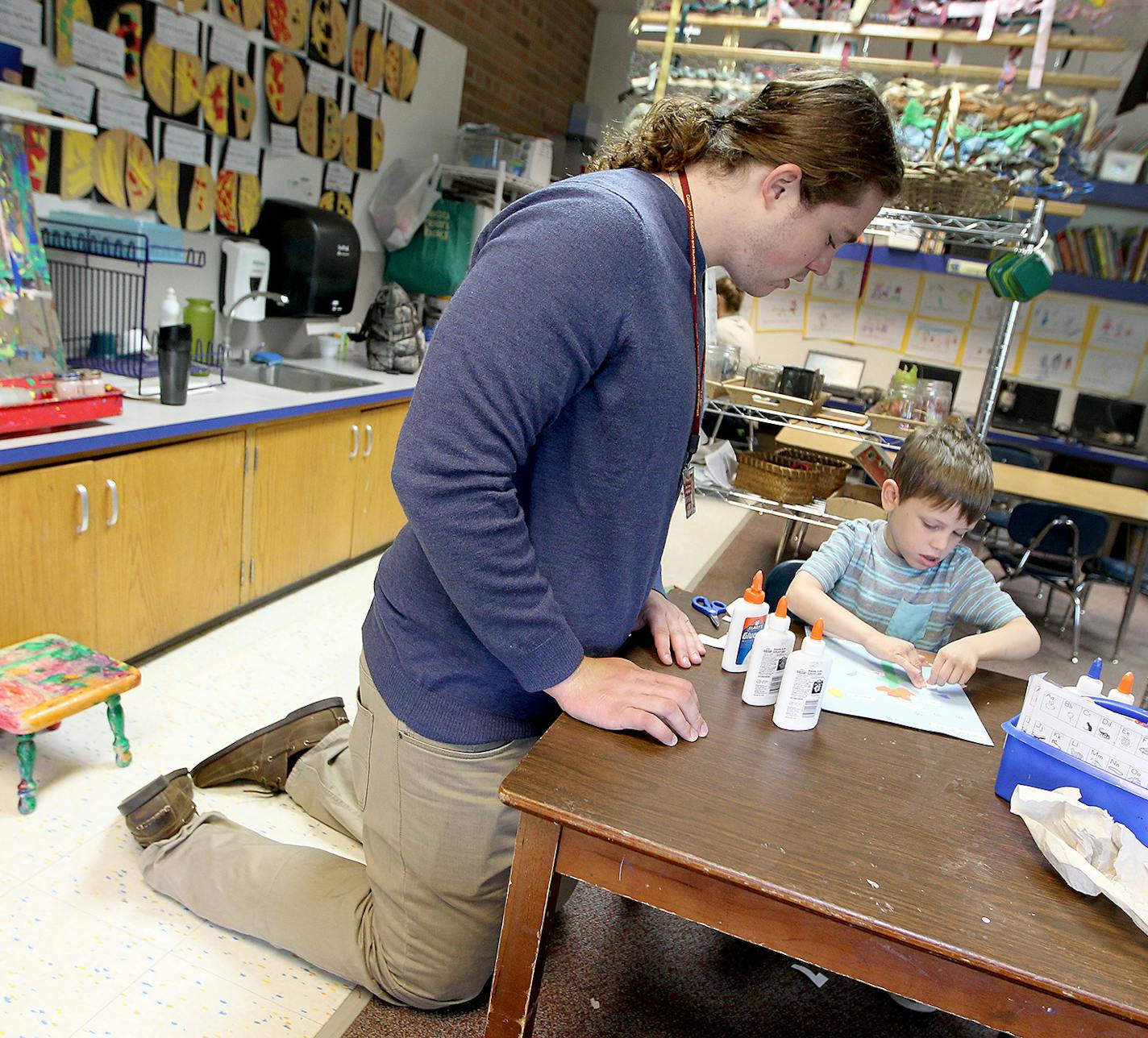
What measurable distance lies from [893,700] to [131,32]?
3.16m

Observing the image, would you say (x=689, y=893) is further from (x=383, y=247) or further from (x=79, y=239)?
(x=383, y=247)

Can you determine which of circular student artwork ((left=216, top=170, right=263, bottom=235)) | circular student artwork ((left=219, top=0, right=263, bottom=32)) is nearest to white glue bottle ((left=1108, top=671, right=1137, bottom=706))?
circular student artwork ((left=216, top=170, right=263, bottom=235))

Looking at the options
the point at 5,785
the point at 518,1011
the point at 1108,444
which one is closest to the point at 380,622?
the point at 518,1011

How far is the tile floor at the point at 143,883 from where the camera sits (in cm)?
154

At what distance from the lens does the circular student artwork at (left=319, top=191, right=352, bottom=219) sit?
407cm

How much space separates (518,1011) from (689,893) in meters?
0.29

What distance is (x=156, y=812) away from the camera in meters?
1.78

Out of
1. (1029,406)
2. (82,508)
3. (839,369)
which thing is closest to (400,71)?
(82,508)

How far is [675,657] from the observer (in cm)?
136

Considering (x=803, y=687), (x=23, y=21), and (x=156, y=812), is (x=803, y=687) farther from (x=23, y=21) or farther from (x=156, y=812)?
(x=23, y=21)

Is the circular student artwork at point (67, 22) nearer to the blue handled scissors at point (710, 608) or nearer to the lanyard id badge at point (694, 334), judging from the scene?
the lanyard id badge at point (694, 334)

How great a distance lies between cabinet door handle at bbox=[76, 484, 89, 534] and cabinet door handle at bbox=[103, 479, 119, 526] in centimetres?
8

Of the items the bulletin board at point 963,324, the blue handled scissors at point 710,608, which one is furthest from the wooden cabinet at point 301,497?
the bulletin board at point 963,324

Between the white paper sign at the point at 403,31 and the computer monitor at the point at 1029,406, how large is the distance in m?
4.49
